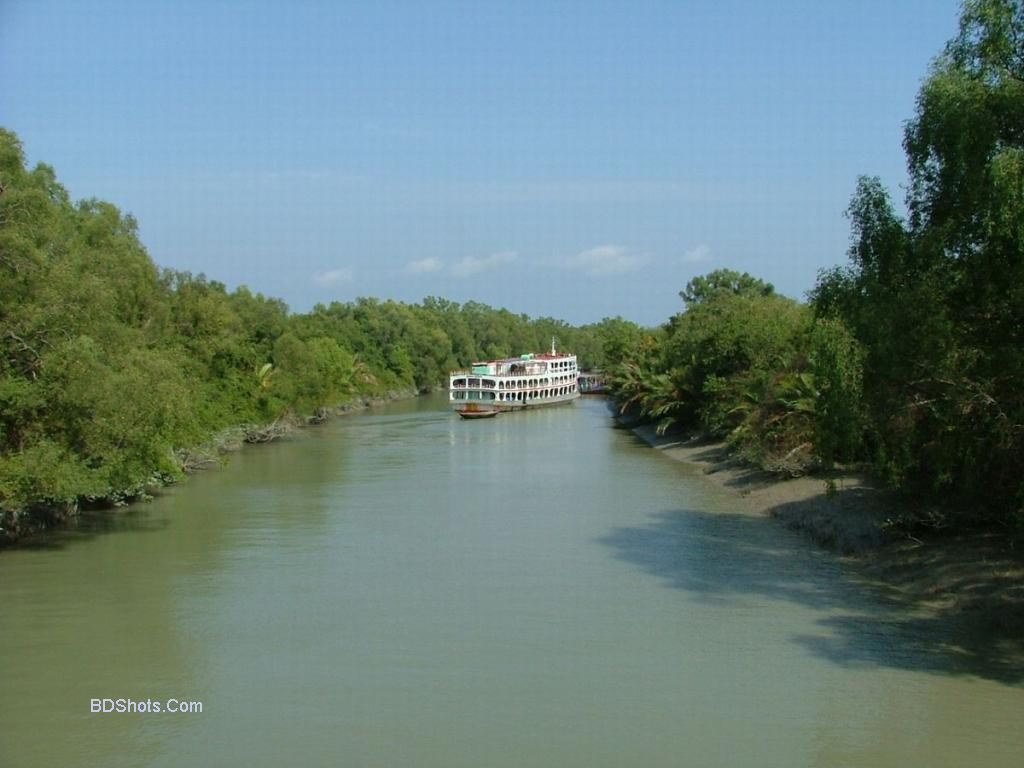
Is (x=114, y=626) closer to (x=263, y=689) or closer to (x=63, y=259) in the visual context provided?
(x=263, y=689)

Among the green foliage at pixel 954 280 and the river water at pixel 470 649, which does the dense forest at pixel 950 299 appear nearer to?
the green foliage at pixel 954 280

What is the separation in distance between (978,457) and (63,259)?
17812mm

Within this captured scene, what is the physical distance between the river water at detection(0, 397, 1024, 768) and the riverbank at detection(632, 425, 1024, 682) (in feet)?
1.70

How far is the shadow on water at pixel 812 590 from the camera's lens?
14.1m

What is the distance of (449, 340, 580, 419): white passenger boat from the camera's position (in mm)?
66094

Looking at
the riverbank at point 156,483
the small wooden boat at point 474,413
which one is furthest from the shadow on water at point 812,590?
the small wooden boat at point 474,413

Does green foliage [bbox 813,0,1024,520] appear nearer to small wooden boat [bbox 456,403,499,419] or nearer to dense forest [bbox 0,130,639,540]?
dense forest [bbox 0,130,639,540]

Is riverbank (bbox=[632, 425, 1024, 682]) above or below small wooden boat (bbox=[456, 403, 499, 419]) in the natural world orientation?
below

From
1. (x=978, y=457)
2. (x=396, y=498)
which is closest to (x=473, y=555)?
(x=396, y=498)

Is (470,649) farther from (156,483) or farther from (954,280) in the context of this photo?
(156,483)

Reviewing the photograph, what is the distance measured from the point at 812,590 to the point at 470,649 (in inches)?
280

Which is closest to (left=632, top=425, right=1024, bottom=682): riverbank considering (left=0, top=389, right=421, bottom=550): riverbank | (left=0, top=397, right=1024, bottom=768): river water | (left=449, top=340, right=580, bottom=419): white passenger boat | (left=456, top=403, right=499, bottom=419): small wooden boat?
(left=0, top=397, right=1024, bottom=768): river water

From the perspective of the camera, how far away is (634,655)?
47.4ft

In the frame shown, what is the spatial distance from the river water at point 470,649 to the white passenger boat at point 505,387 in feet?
130
